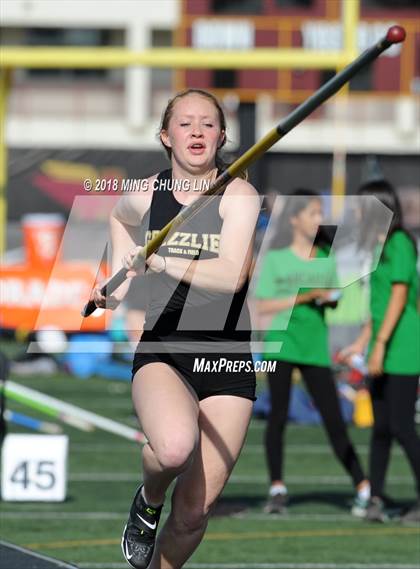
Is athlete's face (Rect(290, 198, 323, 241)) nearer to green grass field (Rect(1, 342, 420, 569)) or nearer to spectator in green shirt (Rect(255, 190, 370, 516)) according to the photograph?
spectator in green shirt (Rect(255, 190, 370, 516))

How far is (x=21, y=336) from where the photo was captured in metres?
19.4

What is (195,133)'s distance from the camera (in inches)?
219

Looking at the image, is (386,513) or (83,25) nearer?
(386,513)

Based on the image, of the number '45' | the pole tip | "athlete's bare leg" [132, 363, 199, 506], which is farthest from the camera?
the number '45'

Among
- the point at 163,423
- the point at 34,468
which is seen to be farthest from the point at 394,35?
the point at 34,468

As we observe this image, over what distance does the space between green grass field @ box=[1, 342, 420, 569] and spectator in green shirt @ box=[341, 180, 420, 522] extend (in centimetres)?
45

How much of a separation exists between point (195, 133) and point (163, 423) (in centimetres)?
102

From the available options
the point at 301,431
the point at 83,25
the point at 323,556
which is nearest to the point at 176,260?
the point at 323,556

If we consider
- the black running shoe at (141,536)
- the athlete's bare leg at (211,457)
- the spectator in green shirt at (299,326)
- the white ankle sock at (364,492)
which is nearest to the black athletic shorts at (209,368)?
the athlete's bare leg at (211,457)

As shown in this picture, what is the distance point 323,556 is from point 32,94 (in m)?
40.8

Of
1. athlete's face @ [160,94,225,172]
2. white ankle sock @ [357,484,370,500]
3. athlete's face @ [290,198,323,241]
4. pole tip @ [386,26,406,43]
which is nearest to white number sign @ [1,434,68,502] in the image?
white ankle sock @ [357,484,370,500]

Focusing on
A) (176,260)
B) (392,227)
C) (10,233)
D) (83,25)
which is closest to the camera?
(176,260)

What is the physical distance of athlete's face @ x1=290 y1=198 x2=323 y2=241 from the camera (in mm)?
8906

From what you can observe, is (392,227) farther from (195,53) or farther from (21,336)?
(21,336)
